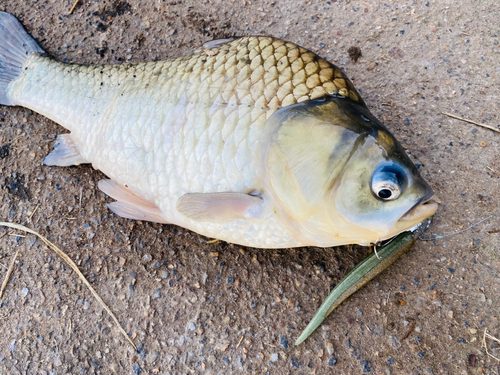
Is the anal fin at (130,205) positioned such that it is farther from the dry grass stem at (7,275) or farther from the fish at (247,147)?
the dry grass stem at (7,275)

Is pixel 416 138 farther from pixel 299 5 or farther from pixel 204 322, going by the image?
pixel 204 322

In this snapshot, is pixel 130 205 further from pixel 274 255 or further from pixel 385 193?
pixel 385 193

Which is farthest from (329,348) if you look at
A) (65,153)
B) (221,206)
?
(65,153)

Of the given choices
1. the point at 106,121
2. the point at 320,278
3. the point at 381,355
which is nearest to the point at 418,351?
Result: the point at 381,355

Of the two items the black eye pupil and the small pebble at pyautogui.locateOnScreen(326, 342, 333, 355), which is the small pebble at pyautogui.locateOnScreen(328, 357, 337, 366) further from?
the black eye pupil

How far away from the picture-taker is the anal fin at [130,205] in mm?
1615

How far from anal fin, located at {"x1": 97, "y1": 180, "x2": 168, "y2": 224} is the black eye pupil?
895mm

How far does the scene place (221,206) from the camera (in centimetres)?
140

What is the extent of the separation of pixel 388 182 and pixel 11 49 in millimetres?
2019

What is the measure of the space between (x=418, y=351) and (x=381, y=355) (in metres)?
0.15

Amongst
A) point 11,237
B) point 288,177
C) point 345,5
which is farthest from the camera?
point 345,5

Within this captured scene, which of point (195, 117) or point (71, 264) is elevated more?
point (195, 117)

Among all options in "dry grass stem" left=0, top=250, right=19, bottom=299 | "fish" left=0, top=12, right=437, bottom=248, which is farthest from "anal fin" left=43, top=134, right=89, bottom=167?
"dry grass stem" left=0, top=250, right=19, bottom=299

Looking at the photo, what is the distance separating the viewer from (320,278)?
5.54 feet
